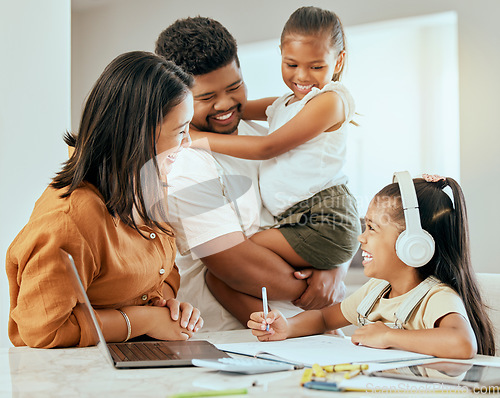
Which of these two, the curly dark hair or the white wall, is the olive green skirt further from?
the white wall

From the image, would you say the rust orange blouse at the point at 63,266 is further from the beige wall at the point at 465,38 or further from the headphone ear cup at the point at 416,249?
the beige wall at the point at 465,38

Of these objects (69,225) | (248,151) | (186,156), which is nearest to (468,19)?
(248,151)

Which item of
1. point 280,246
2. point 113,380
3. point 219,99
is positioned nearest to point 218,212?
point 280,246

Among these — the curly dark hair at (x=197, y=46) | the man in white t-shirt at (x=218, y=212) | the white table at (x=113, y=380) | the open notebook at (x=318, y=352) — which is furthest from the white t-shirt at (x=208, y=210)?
the white table at (x=113, y=380)

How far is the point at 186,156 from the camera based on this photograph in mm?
1386

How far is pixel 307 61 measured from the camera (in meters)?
1.41

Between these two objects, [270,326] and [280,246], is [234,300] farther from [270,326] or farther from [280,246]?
[270,326]

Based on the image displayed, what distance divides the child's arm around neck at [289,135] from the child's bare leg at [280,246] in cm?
19

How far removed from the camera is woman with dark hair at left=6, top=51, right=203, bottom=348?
2.92 ft

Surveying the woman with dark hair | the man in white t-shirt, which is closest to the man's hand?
the man in white t-shirt

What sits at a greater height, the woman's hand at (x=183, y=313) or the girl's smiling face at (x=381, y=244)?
the girl's smiling face at (x=381, y=244)

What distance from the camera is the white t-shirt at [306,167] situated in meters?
1.38

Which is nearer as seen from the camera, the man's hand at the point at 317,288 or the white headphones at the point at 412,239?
the white headphones at the point at 412,239

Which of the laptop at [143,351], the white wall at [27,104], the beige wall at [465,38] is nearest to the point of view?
the laptop at [143,351]
